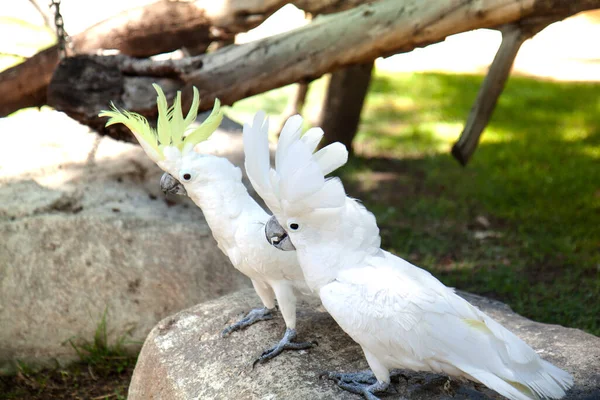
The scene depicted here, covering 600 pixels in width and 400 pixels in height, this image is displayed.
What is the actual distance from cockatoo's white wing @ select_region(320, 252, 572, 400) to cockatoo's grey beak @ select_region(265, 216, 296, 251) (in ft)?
0.65

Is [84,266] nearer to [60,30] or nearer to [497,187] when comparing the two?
[60,30]

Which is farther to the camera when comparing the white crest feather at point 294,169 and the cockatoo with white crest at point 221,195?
the cockatoo with white crest at point 221,195

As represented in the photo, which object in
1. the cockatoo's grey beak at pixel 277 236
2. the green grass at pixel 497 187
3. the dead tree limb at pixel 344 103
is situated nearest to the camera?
the cockatoo's grey beak at pixel 277 236

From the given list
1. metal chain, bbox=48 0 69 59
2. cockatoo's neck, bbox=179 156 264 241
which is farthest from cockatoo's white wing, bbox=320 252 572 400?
metal chain, bbox=48 0 69 59

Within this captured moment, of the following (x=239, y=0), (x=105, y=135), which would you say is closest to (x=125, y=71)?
(x=105, y=135)

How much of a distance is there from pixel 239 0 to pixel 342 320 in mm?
2392

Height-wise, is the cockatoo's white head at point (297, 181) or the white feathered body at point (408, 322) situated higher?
the cockatoo's white head at point (297, 181)

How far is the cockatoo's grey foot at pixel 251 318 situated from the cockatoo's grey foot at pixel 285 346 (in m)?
0.22

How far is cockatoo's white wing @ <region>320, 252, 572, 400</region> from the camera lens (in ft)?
6.76

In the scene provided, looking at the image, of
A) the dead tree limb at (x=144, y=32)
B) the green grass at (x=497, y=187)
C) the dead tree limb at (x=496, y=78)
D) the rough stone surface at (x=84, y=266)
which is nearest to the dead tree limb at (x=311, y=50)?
the dead tree limb at (x=496, y=78)

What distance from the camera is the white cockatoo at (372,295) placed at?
206 centimetres

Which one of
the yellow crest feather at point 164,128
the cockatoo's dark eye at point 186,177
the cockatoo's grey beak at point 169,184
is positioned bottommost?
the cockatoo's grey beak at point 169,184

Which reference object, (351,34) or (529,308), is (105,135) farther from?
(529,308)

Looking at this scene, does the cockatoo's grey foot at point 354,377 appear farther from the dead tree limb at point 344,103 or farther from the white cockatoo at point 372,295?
the dead tree limb at point 344,103
